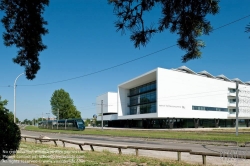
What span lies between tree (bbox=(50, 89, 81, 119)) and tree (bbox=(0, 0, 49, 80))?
287 ft

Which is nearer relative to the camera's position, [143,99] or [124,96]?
[143,99]

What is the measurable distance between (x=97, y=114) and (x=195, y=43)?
106 meters

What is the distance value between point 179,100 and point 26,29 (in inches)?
2467

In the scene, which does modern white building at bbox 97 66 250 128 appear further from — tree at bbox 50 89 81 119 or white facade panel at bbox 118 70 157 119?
tree at bbox 50 89 81 119

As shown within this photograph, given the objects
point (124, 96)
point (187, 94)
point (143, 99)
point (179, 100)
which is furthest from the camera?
point (124, 96)

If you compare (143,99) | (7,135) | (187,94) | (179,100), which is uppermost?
(187,94)

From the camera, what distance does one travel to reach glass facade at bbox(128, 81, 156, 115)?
6931 centimetres

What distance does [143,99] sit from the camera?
246 ft

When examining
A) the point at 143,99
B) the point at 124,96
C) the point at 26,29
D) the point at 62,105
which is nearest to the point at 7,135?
the point at 26,29

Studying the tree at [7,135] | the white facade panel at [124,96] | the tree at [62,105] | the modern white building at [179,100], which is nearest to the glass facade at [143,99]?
the modern white building at [179,100]

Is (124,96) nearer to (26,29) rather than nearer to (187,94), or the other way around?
(187,94)

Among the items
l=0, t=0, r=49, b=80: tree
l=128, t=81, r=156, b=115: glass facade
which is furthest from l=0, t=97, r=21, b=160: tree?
l=128, t=81, r=156, b=115: glass facade

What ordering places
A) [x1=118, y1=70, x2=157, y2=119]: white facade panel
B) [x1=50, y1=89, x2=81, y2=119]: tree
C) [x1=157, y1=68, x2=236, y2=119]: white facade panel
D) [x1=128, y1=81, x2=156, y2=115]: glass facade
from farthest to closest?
[x1=50, y1=89, x2=81, y2=119]: tree < [x1=118, y1=70, x2=157, y2=119]: white facade panel < [x1=128, y1=81, x2=156, y2=115]: glass facade < [x1=157, y1=68, x2=236, y2=119]: white facade panel

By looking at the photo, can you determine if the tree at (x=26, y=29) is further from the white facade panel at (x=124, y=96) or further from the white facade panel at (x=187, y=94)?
the white facade panel at (x=124, y=96)
